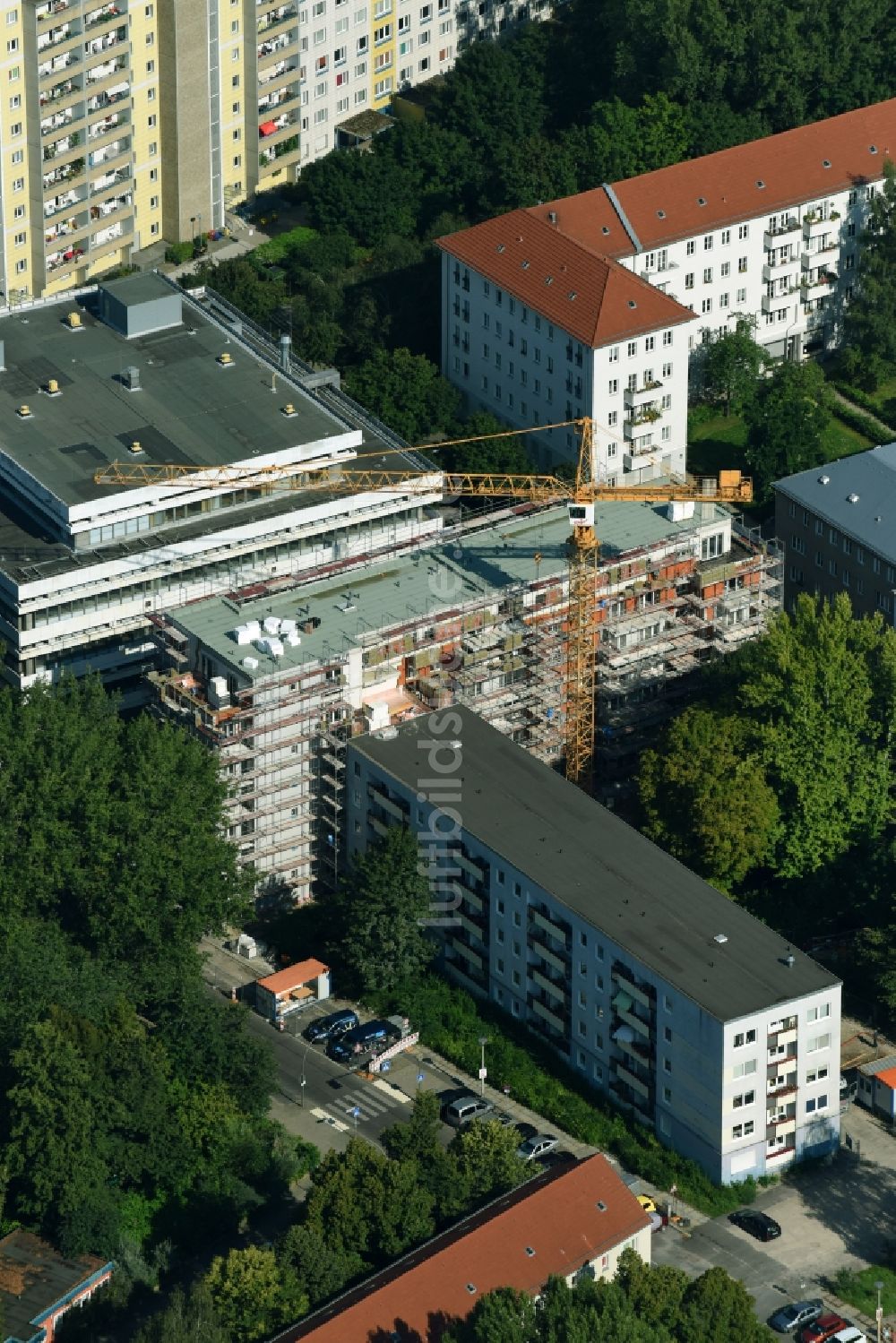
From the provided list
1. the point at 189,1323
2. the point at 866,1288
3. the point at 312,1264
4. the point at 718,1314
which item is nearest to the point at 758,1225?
the point at 866,1288

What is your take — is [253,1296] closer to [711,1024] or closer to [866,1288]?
[711,1024]

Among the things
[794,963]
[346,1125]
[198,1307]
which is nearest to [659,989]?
[794,963]

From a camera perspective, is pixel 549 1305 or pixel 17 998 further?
pixel 17 998

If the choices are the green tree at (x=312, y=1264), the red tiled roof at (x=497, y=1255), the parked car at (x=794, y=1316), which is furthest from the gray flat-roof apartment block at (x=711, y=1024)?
the green tree at (x=312, y=1264)

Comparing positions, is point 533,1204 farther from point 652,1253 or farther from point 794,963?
point 794,963

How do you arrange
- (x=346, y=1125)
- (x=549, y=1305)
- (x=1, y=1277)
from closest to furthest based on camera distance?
(x=549, y=1305) → (x=1, y=1277) → (x=346, y=1125)

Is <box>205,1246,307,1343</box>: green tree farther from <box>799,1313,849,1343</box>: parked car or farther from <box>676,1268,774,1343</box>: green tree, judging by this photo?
<box>799,1313,849,1343</box>: parked car
